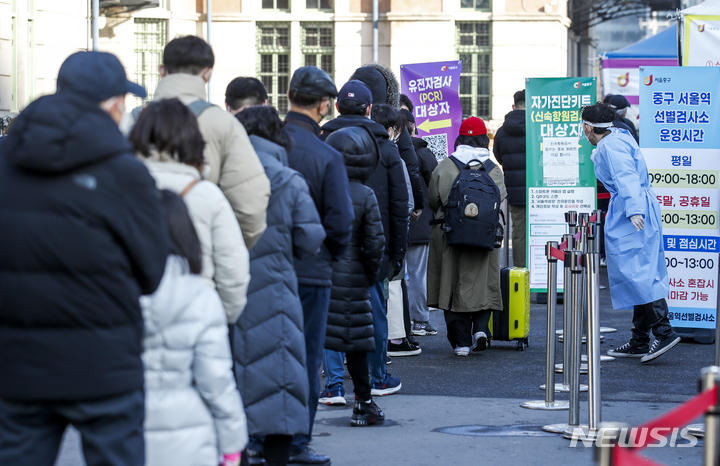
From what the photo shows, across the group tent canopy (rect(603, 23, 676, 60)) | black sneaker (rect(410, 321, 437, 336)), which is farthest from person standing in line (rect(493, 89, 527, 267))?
tent canopy (rect(603, 23, 676, 60))

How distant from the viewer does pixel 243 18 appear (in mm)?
28812

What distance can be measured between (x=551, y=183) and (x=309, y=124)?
532 centimetres

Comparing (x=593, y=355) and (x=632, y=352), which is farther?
(x=632, y=352)

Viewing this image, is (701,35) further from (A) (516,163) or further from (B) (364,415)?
(B) (364,415)

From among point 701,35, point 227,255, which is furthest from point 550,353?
point 701,35

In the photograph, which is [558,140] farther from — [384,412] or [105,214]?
[105,214]

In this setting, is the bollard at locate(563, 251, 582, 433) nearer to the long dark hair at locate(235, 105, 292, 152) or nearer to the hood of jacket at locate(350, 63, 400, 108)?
the long dark hair at locate(235, 105, 292, 152)

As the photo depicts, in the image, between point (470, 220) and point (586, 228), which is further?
point (470, 220)

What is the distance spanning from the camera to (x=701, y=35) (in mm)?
8953

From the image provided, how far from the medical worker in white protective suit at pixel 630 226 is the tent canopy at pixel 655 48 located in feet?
41.6

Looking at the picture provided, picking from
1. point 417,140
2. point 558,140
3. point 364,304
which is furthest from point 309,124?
point 558,140

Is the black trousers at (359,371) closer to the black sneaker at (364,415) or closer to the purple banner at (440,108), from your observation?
the black sneaker at (364,415)

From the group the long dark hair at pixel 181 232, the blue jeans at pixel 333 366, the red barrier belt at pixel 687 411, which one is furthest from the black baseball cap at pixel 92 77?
the blue jeans at pixel 333 366

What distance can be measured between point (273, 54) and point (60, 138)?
27.4 meters
